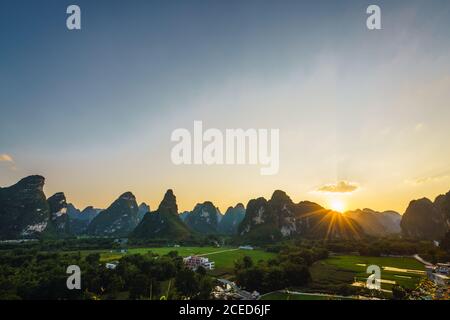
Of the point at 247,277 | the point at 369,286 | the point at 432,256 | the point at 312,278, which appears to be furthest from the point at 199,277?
the point at 432,256

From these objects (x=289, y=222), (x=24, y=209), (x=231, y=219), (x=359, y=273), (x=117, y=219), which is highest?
(x=24, y=209)

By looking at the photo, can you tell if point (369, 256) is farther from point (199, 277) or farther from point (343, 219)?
point (343, 219)

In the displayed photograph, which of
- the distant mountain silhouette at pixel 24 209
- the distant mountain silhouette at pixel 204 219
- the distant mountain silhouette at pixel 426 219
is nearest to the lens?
the distant mountain silhouette at pixel 24 209

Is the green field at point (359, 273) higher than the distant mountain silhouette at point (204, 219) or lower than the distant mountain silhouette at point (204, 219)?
higher

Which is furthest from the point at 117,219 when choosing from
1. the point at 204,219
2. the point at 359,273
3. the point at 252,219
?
the point at 359,273

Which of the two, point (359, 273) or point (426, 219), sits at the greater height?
point (359, 273)

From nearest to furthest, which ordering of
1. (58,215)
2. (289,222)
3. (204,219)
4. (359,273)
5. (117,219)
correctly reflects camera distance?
(359,273) → (289,222) → (58,215) → (117,219) → (204,219)

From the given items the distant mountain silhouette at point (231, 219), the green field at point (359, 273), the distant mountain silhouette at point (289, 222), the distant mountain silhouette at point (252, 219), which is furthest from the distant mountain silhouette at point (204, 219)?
the green field at point (359, 273)

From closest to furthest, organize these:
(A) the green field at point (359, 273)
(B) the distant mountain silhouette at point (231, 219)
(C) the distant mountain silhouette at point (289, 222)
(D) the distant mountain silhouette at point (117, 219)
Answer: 1. (A) the green field at point (359, 273)
2. (C) the distant mountain silhouette at point (289, 222)
3. (D) the distant mountain silhouette at point (117, 219)
4. (B) the distant mountain silhouette at point (231, 219)

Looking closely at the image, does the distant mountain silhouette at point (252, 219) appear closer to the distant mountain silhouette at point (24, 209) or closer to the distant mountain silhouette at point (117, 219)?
the distant mountain silhouette at point (24, 209)

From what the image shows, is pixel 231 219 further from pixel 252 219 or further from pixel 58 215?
pixel 58 215

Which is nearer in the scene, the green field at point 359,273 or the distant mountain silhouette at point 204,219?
the green field at point 359,273
